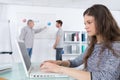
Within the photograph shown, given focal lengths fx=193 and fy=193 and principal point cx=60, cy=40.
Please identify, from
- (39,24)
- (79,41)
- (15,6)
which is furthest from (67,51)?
(15,6)

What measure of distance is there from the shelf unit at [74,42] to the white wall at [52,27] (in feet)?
0.78

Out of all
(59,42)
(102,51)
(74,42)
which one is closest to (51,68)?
(102,51)

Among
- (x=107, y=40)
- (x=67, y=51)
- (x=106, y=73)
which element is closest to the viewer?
(x=106, y=73)

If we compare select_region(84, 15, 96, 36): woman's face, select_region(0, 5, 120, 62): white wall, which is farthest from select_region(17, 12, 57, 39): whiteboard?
select_region(84, 15, 96, 36): woman's face

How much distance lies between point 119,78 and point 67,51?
4.62m

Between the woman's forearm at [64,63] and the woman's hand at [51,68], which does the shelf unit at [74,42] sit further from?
the woman's hand at [51,68]

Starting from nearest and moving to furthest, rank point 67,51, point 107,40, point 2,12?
point 107,40
point 2,12
point 67,51

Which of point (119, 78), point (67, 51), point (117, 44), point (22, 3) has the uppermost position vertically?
point (22, 3)

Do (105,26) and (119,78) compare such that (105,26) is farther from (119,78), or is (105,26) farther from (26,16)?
(26,16)

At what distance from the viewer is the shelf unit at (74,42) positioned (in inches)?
218

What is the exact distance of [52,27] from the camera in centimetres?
548

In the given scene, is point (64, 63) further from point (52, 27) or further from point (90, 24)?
point (52, 27)

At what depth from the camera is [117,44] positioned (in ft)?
3.30

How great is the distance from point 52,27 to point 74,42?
0.78 m
